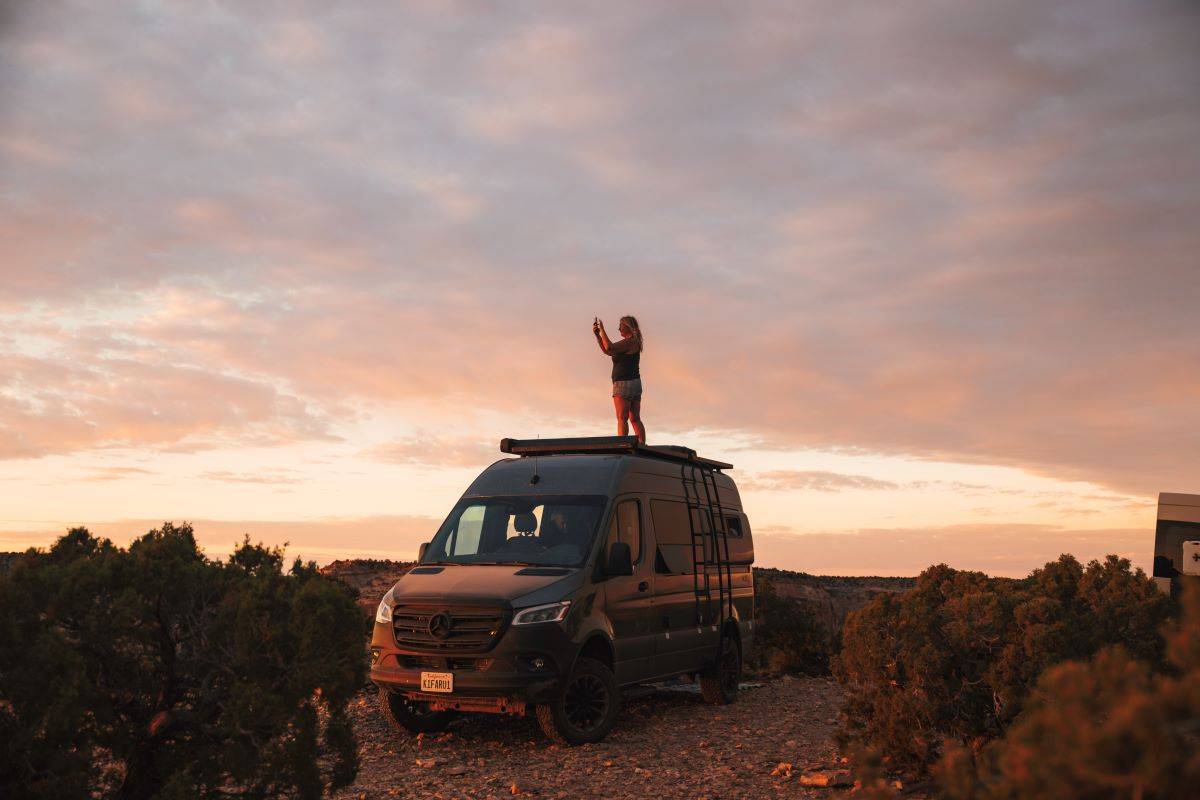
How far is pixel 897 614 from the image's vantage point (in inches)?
357

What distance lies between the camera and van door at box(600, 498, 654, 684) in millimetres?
10625

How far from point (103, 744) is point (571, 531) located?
5.40m

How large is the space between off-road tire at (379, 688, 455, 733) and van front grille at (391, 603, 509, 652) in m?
0.79

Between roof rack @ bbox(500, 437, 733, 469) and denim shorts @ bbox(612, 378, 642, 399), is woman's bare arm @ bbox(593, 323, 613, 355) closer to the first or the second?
denim shorts @ bbox(612, 378, 642, 399)

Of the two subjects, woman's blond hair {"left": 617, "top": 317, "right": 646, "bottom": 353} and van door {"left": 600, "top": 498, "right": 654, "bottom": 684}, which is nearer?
van door {"left": 600, "top": 498, "right": 654, "bottom": 684}

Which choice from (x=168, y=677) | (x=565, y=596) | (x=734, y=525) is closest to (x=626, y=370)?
(x=734, y=525)

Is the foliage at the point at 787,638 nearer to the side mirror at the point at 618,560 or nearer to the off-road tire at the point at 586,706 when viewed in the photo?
the off-road tire at the point at 586,706

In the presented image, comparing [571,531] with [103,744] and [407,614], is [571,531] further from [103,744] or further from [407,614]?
[103,744]

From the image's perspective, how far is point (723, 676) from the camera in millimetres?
13055

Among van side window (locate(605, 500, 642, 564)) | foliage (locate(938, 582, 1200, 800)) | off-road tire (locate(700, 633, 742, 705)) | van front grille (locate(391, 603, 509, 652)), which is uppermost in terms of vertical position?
van side window (locate(605, 500, 642, 564))

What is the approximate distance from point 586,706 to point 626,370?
23.9 feet

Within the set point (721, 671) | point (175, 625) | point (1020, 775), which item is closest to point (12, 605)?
point (175, 625)

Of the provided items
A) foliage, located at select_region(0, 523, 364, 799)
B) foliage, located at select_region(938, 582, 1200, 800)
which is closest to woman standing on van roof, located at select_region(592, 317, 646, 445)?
foliage, located at select_region(0, 523, 364, 799)

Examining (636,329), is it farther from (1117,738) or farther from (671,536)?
(1117,738)
